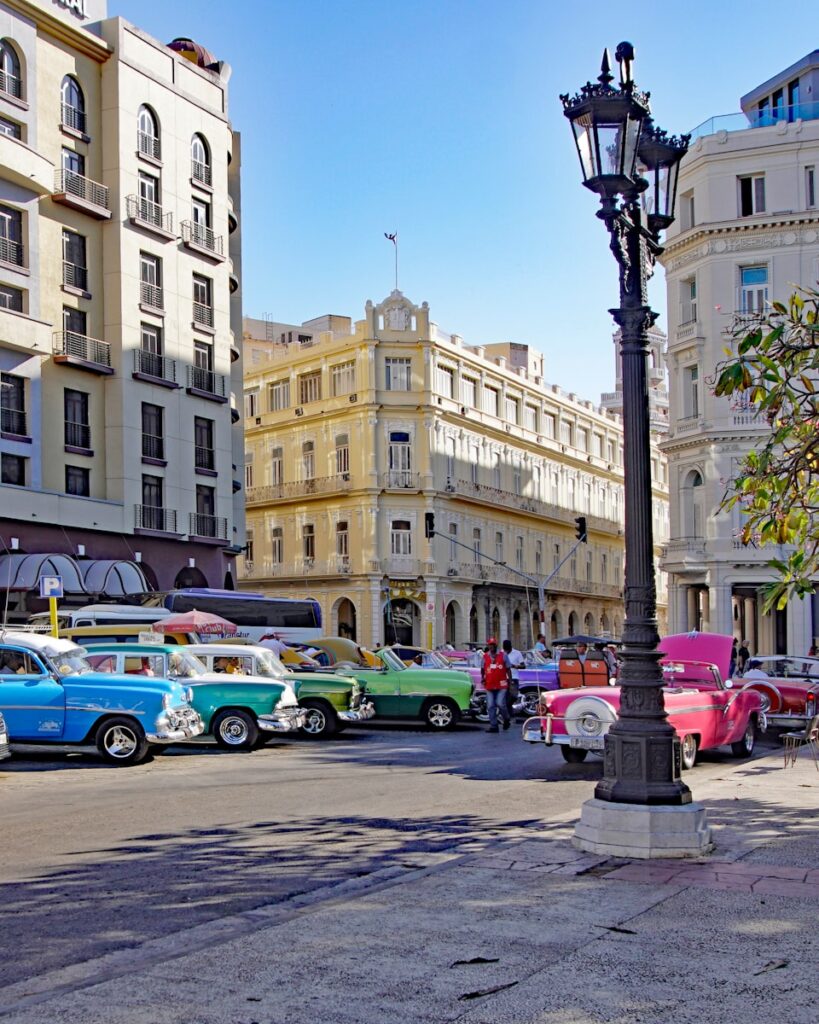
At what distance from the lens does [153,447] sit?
135ft

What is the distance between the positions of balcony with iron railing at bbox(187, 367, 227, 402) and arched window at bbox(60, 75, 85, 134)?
8.76 metres

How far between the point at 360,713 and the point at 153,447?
69.2 ft

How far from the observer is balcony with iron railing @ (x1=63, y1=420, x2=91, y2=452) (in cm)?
3822

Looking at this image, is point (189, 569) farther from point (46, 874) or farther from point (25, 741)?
point (46, 874)

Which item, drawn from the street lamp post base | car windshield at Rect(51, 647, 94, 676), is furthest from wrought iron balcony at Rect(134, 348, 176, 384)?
the street lamp post base

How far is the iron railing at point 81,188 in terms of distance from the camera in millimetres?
37688

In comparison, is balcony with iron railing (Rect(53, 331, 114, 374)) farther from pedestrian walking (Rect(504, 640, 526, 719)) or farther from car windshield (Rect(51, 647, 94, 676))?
car windshield (Rect(51, 647, 94, 676))

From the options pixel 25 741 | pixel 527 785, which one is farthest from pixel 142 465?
pixel 527 785

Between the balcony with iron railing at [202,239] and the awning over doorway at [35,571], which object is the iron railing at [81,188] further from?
the awning over doorway at [35,571]

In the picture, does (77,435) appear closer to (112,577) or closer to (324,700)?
(112,577)

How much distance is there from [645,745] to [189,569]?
35017 millimetres

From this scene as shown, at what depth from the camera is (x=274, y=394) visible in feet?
228

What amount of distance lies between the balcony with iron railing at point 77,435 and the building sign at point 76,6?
13.4 metres

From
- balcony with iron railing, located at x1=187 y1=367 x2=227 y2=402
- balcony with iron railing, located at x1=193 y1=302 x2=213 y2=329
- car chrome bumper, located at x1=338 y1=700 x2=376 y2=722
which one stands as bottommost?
car chrome bumper, located at x1=338 y1=700 x2=376 y2=722
